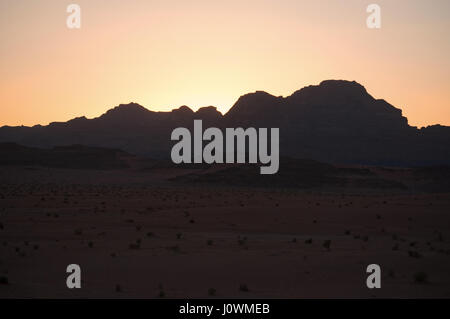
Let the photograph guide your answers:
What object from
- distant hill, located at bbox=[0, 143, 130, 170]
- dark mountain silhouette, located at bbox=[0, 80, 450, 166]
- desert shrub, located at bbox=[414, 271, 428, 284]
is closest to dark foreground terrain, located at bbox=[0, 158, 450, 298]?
desert shrub, located at bbox=[414, 271, 428, 284]

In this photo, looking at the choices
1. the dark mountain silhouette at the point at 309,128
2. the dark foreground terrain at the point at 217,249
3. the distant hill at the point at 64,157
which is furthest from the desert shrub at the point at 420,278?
the dark mountain silhouette at the point at 309,128

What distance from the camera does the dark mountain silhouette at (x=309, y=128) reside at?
125 m

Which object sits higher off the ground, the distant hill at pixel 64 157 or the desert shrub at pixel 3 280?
the distant hill at pixel 64 157

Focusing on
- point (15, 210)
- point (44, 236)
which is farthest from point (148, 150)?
point (44, 236)

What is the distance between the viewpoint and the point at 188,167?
9625cm

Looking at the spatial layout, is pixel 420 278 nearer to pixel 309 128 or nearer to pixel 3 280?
pixel 3 280

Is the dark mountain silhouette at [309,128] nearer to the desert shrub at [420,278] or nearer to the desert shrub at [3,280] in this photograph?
the desert shrub at [420,278]

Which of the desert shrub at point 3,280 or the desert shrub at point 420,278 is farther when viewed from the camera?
the desert shrub at point 420,278

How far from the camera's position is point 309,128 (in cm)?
13262

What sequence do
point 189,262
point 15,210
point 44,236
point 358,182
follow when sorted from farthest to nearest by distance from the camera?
point 358,182
point 15,210
point 44,236
point 189,262

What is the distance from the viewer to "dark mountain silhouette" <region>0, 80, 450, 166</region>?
125375mm

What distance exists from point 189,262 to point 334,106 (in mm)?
129548

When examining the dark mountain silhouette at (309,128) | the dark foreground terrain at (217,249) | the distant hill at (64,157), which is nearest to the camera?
the dark foreground terrain at (217,249)
